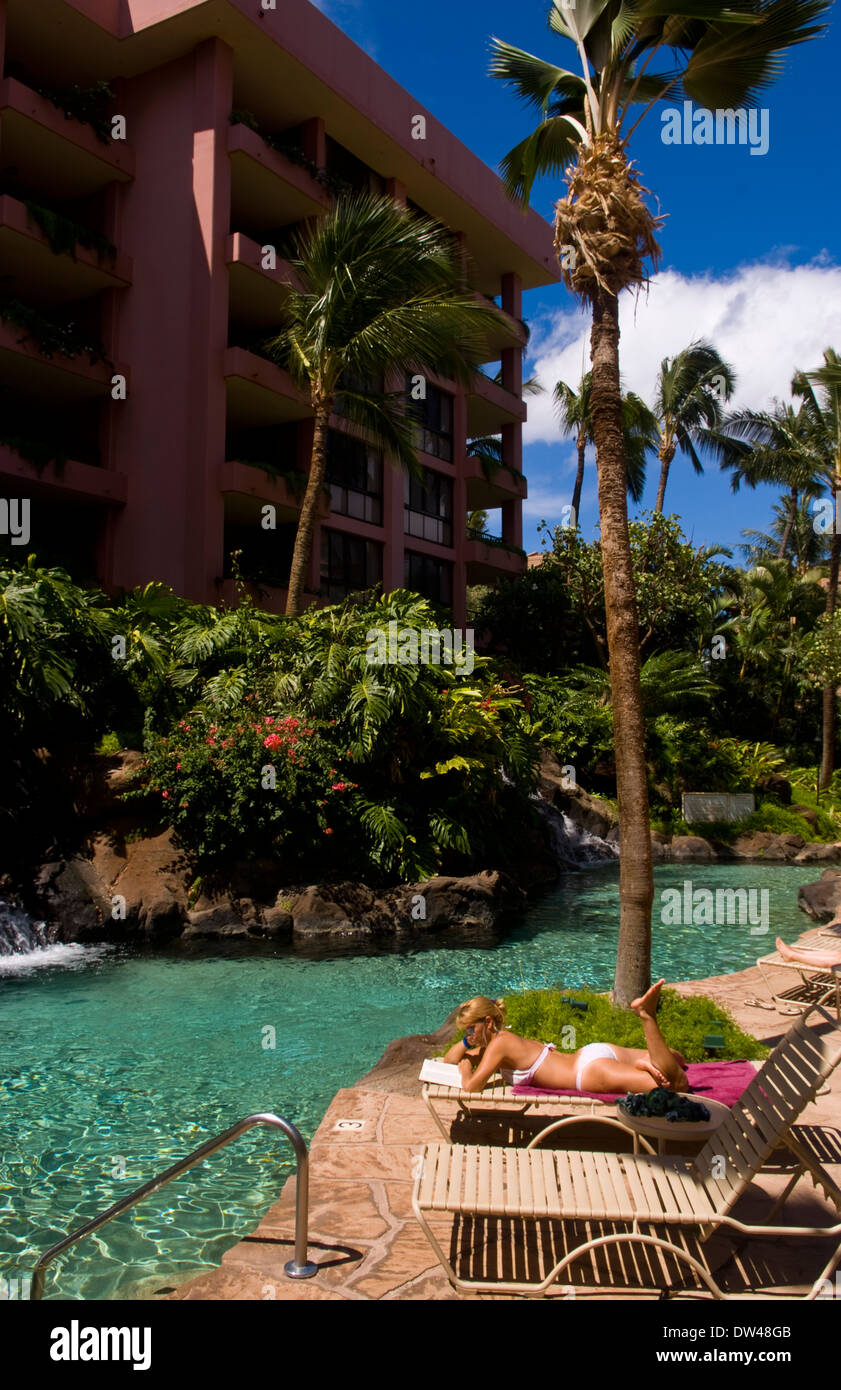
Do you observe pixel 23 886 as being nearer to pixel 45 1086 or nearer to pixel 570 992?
pixel 45 1086

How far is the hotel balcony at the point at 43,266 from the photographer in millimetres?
18656

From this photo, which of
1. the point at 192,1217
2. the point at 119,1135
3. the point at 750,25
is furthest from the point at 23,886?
the point at 750,25

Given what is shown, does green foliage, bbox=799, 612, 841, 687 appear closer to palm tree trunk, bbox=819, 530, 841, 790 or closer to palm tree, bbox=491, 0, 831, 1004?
palm tree trunk, bbox=819, 530, 841, 790

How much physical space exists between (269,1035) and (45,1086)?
1.84m

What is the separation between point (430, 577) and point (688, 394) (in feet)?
44.9

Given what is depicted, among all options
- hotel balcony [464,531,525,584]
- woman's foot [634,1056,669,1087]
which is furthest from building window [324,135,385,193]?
woman's foot [634,1056,669,1087]

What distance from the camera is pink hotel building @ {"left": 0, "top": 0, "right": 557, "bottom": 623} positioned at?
19.4 metres

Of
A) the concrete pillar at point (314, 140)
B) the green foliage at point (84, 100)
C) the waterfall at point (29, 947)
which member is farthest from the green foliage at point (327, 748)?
the concrete pillar at point (314, 140)

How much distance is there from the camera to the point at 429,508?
2703cm

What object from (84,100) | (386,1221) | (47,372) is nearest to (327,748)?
(386,1221)

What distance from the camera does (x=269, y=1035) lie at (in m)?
8.05

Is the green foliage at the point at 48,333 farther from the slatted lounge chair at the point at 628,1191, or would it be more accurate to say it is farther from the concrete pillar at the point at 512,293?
the slatted lounge chair at the point at 628,1191

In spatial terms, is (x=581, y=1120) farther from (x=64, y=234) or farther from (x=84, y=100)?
(x=84, y=100)
